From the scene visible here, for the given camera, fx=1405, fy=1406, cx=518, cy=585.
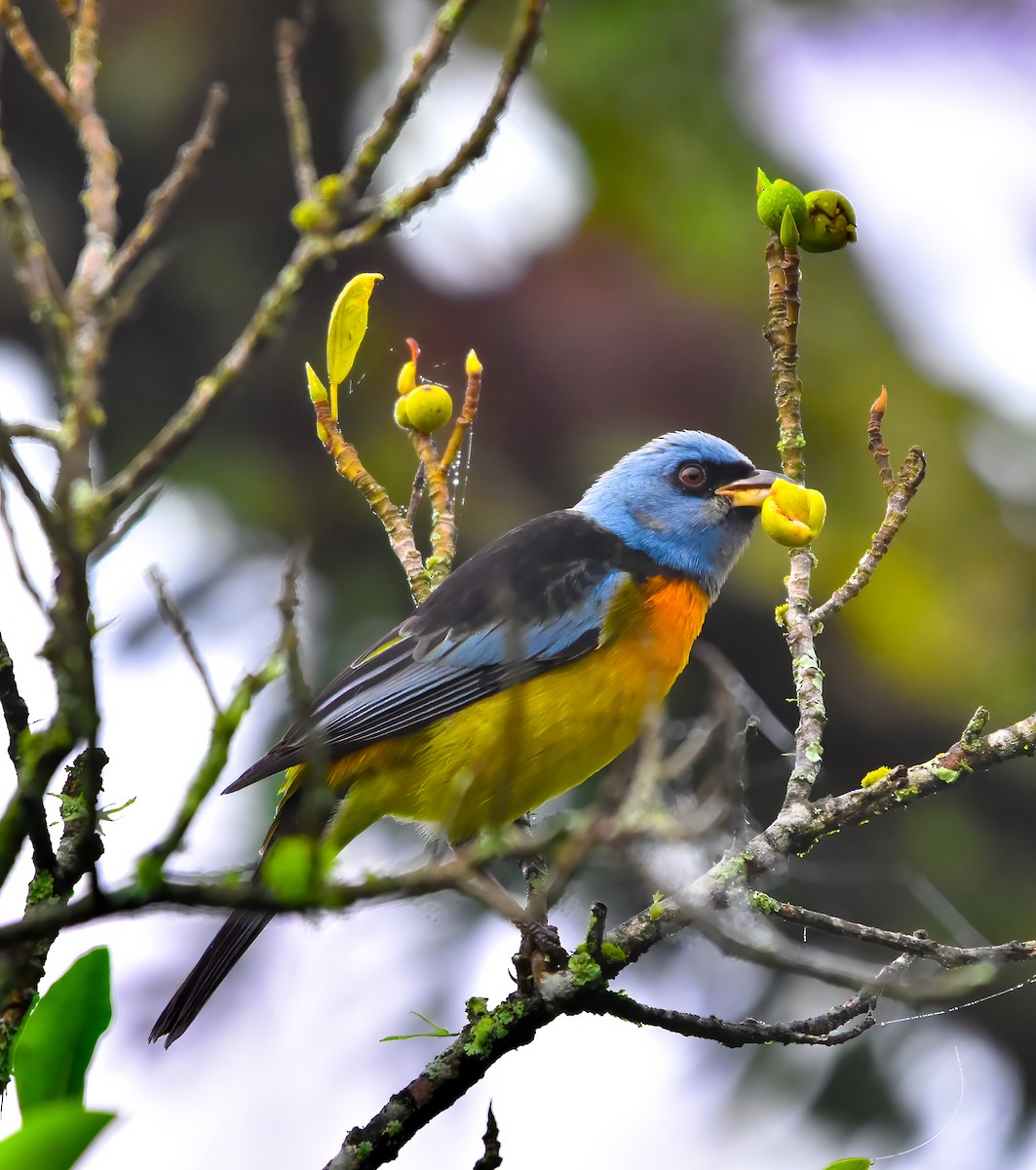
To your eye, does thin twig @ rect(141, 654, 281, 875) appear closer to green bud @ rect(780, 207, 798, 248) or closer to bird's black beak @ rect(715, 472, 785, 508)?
green bud @ rect(780, 207, 798, 248)

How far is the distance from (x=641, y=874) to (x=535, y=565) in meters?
2.47

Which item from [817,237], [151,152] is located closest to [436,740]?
[817,237]

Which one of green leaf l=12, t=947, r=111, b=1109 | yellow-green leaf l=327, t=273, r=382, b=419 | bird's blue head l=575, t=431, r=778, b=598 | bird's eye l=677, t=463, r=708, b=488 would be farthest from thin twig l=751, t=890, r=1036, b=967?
bird's eye l=677, t=463, r=708, b=488

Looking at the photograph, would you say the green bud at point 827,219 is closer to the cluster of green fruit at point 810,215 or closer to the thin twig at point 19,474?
the cluster of green fruit at point 810,215

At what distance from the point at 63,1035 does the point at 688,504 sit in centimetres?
285

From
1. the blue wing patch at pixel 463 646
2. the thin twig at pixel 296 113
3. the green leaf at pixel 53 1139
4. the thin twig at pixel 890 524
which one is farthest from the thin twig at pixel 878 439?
the green leaf at pixel 53 1139

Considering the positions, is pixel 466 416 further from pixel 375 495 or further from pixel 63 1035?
pixel 63 1035

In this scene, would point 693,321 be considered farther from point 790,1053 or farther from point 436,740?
point 436,740

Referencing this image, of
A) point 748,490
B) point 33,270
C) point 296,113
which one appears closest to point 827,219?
point 296,113

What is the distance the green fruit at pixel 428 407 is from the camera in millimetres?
2713

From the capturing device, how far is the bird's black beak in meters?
4.11

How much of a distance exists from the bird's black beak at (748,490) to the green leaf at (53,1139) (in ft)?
9.92

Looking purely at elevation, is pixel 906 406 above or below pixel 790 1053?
above

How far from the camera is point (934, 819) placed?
5965 mm
